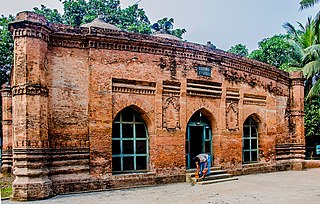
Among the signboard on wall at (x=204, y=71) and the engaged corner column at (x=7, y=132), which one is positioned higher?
the signboard on wall at (x=204, y=71)

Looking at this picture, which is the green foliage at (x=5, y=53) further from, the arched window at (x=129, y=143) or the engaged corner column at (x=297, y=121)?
the engaged corner column at (x=297, y=121)

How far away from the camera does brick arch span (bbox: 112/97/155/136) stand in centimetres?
1031

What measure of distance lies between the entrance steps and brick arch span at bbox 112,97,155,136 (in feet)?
6.44

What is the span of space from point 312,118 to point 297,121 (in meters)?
5.03

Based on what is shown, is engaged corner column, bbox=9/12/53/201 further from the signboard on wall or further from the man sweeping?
the signboard on wall

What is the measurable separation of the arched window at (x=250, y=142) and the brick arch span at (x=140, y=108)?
4815 millimetres

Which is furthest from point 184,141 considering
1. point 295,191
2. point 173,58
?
point 295,191

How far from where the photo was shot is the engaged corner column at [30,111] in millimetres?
8523

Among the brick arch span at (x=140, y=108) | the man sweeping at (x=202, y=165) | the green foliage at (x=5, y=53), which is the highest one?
the green foliage at (x=5, y=53)

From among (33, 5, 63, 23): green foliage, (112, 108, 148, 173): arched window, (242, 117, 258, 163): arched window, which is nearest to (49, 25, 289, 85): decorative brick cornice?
(112, 108, 148, 173): arched window

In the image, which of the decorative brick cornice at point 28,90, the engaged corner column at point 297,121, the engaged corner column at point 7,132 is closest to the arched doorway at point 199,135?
the engaged corner column at point 297,121

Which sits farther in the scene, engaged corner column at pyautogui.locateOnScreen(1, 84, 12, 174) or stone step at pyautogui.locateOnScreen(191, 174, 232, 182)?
engaged corner column at pyautogui.locateOnScreen(1, 84, 12, 174)

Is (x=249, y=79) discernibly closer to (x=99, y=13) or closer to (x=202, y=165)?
(x=202, y=165)

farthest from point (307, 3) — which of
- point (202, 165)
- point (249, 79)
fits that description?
point (202, 165)
